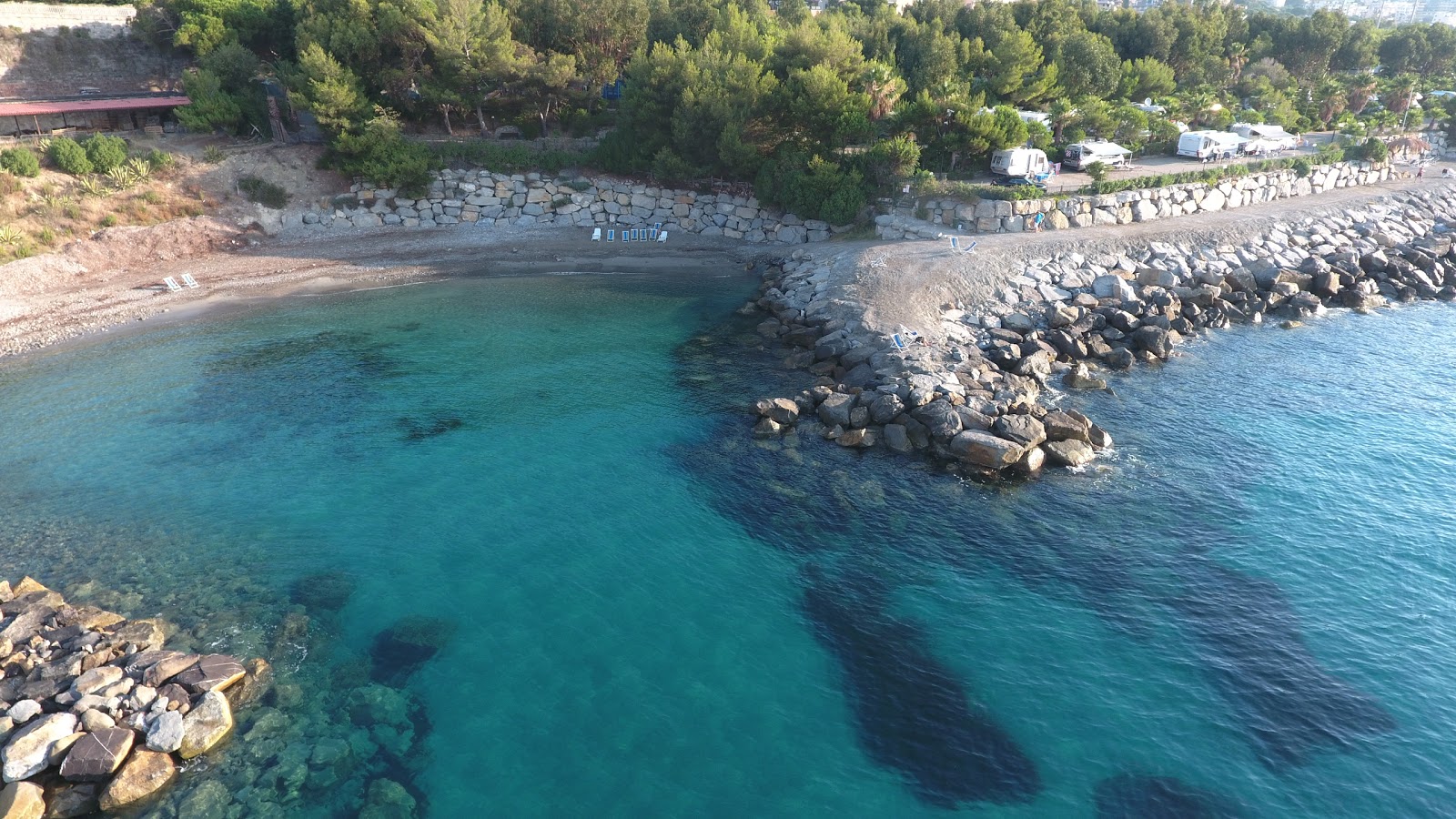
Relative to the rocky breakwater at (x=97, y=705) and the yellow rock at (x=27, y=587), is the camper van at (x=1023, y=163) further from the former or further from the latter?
the yellow rock at (x=27, y=587)

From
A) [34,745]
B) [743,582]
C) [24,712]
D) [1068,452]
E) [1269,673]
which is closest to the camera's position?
[34,745]

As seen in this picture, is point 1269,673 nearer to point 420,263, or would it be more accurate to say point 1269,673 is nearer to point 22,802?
point 22,802

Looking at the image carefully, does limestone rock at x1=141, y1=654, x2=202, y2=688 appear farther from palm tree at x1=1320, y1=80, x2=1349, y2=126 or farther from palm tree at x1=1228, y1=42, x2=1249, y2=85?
palm tree at x1=1228, y1=42, x2=1249, y2=85

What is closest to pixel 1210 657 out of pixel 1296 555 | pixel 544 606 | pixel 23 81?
pixel 1296 555

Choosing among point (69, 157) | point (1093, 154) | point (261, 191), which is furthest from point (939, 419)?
point (69, 157)

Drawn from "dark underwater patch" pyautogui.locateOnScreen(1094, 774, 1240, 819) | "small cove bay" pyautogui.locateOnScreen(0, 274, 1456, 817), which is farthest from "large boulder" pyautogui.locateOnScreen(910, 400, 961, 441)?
"dark underwater patch" pyautogui.locateOnScreen(1094, 774, 1240, 819)

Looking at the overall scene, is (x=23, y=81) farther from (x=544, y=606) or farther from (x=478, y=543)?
(x=544, y=606)
